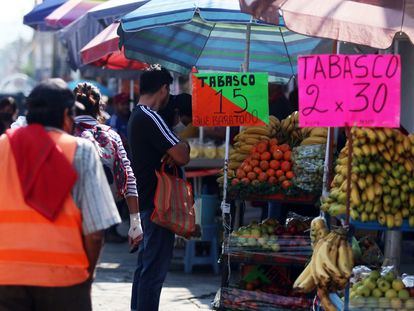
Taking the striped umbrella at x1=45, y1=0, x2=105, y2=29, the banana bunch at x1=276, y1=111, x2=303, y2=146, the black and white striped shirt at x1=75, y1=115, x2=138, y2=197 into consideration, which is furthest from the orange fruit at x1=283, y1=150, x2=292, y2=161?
the striped umbrella at x1=45, y1=0, x2=105, y2=29

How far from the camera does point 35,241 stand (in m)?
4.25

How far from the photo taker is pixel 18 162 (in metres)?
4.30

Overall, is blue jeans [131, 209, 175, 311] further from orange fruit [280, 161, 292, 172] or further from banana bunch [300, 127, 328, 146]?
banana bunch [300, 127, 328, 146]

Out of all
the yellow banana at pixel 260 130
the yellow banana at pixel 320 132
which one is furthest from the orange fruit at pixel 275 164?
the yellow banana at pixel 260 130

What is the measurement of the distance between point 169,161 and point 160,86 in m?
0.59

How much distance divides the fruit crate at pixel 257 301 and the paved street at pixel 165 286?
0.83m

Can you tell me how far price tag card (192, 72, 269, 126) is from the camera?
24.8ft

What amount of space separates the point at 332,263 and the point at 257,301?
93.8 inches

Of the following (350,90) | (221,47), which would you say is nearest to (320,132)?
(350,90)

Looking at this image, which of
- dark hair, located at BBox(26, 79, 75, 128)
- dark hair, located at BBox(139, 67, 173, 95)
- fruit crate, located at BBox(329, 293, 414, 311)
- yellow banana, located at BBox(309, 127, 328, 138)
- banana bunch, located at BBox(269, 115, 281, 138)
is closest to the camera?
dark hair, located at BBox(26, 79, 75, 128)

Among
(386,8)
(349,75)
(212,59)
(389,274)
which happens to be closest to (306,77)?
(349,75)

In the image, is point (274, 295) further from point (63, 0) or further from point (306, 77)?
point (63, 0)

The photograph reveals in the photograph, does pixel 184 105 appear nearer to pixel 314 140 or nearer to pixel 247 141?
pixel 247 141

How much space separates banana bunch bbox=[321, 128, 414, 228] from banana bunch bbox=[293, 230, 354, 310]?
0.21 meters
